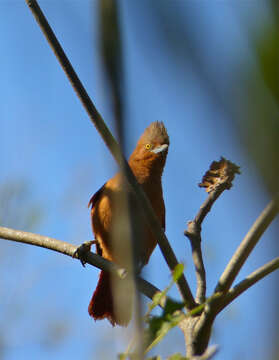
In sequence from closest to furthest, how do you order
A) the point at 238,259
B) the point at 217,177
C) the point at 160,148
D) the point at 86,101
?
the point at 238,259, the point at 86,101, the point at 217,177, the point at 160,148

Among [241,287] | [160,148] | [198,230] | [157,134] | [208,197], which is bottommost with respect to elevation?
[241,287]

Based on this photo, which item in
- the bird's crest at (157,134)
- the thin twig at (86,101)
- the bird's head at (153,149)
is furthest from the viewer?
the bird's crest at (157,134)

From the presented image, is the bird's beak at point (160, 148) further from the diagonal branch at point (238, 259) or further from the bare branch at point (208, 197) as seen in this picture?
the diagonal branch at point (238, 259)

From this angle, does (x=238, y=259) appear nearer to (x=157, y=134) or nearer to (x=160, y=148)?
(x=160, y=148)

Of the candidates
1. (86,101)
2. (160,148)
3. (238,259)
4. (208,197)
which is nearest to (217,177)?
(208,197)

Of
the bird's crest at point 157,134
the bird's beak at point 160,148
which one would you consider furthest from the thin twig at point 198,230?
the bird's crest at point 157,134

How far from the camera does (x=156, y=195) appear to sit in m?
4.54

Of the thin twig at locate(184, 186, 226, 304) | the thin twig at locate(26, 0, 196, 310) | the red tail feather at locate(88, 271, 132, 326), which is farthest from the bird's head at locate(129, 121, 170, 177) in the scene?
the thin twig at locate(26, 0, 196, 310)

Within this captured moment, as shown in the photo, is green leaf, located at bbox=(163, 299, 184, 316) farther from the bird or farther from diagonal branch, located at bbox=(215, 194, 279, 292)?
the bird

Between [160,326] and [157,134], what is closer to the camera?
[160,326]

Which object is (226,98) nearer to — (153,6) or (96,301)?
(153,6)

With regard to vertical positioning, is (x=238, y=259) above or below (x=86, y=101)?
below

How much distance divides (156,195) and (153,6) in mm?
3805

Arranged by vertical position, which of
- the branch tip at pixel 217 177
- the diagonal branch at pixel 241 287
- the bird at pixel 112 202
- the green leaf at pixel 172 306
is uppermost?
the bird at pixel 112 202
